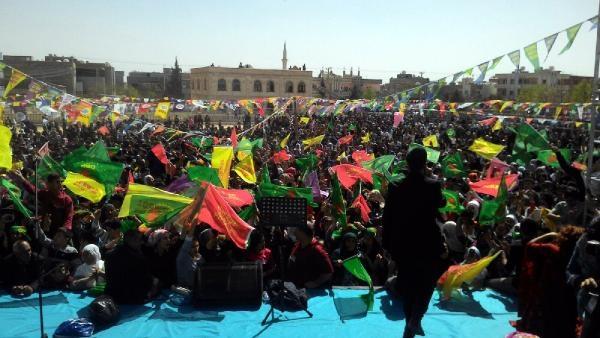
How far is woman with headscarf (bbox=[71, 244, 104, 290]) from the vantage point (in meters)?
6.45

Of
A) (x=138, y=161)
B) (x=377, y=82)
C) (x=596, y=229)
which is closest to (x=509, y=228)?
(x=596, y=229)

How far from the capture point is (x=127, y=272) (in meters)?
5.99

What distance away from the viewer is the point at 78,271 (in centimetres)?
655

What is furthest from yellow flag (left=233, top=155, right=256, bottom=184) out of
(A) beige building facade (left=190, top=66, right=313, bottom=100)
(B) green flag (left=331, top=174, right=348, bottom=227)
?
(A) beige building facade (left=190, top=66, right=313, bottom=100)

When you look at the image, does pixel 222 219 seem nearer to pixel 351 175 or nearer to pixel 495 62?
pixel 351 175

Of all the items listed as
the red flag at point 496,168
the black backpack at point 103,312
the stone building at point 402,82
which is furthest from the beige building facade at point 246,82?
the black backpack at point 103,312

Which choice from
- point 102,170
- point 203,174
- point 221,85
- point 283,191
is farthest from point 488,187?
point 221,85

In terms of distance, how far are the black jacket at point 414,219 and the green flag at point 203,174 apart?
5.25 metres

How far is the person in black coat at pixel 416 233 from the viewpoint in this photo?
407 centimetres

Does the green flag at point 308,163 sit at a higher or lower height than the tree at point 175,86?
lower

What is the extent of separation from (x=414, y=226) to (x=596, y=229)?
1376 millimetres

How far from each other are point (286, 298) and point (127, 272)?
1.97 metres

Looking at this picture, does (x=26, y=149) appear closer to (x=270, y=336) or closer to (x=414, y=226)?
(x=270, y=336)

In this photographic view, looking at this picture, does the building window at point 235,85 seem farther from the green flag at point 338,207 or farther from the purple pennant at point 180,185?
the green flag at point 338,207
